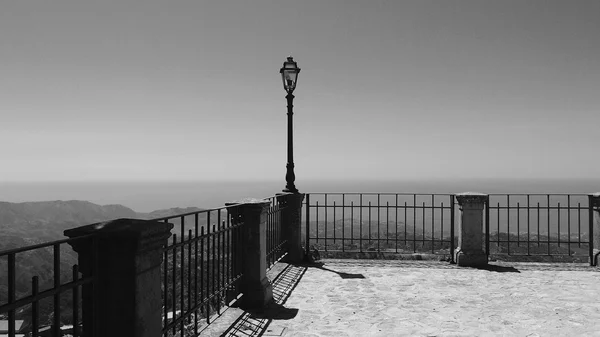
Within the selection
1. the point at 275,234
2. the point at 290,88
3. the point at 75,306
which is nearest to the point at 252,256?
the point at 275,234

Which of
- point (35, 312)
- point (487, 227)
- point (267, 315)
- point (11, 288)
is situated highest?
point (11, 288)

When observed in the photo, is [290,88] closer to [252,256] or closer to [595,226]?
[252,256]

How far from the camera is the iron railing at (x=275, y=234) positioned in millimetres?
9047

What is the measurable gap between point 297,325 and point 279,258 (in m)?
4.52

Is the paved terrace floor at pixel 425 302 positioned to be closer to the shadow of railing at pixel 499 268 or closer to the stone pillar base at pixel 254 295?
the shadow of railing at pixel 499 268

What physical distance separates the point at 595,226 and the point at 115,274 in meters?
11.7

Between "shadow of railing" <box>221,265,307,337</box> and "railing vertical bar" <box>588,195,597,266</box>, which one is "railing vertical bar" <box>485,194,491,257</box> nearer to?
"railing vertical bar" <box>588,195,597,266</box>

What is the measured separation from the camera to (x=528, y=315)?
653 cm

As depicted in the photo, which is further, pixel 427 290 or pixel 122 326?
pixel 427 290

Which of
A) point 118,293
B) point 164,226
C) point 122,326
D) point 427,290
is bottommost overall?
point 427,290

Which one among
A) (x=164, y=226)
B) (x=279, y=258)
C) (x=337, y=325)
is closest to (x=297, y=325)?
(x=337, y=325)

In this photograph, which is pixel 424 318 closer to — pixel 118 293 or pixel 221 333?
pixel 221 333

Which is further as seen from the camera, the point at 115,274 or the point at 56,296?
the point at 115,274

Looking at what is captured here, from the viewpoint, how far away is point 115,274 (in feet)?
10.9
